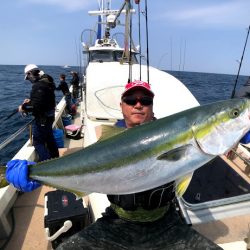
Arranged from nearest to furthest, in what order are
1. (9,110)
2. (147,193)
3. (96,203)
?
(147,193) → (96,203) → (9,110)

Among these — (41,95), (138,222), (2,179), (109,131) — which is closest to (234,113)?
(109,131)

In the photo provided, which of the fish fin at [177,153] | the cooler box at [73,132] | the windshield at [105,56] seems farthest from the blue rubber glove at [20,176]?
the windshield at [105,56]

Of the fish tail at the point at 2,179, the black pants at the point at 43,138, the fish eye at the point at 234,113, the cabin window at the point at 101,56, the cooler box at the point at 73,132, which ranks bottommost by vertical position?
the cooler box at the point at 73,132

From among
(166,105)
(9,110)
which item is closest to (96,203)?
(166,105)

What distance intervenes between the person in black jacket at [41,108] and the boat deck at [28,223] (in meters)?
1.07

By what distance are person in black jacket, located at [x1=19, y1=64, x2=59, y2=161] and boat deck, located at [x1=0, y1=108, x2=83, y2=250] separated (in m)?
1.07

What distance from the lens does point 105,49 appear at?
1087 centimetres

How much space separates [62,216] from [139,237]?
47.9 inches

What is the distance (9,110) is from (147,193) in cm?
1692

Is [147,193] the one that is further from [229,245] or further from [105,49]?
[105,49]

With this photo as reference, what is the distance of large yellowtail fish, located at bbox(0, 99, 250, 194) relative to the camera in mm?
2082

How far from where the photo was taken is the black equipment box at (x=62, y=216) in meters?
3.60

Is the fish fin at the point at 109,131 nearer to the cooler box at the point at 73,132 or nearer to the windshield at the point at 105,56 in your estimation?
the cooler box at the point at 73,132

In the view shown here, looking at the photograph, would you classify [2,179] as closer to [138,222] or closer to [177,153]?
[138,222]
